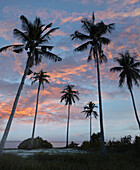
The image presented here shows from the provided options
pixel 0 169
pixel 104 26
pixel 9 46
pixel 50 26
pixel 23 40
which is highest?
pixel 104 26

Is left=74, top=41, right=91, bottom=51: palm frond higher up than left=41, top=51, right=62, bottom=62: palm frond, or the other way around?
left=74, top=41, right=91, bottom=51: palm frond

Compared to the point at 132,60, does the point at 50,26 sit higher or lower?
lower

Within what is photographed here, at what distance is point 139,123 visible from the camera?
23609 mm

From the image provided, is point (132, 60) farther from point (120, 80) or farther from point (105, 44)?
point (105, 44)

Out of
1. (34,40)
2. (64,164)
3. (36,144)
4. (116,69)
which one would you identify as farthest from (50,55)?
(36,144)

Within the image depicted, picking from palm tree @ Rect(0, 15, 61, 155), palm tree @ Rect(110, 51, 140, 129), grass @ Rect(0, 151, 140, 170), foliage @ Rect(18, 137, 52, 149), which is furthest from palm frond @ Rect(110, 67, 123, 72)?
foliage @ Rect(18, 137, 52, 149)

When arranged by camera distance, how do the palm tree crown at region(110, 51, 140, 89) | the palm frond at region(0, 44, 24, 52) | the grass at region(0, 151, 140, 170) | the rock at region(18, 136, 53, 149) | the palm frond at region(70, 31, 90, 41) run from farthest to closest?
the rock at region(18, 136, 53, 149), the palm tree crown at region(110, 51, 140, 89), the palm frond at region(70, 31, 90, 41), the palm frond at region(0, 44, 24, 52), the grass at region(0, 151, 140, 170)

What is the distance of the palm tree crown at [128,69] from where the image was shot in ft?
81.4

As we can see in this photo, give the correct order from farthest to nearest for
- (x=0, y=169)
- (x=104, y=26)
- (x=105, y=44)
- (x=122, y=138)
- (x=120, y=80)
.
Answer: (x=120, y=80) < (x=122, y=138) < (x=105, y=44) < (x=104, y=26) < (x=0, y=169)

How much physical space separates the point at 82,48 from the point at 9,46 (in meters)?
9.57

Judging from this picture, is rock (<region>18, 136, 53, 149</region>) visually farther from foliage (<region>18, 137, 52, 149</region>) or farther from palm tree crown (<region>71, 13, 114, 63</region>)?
palm tree crown (<region>71, 13, 114, 63</region>)

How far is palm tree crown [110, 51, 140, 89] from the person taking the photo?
24.8 m

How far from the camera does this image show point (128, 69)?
25.5 metres

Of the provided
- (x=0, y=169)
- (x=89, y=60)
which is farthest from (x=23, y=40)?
(x=0, y=169)
